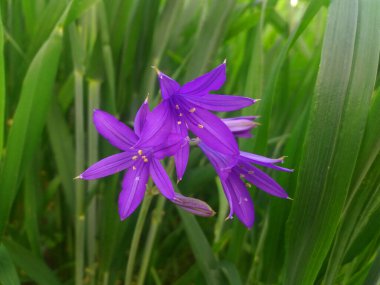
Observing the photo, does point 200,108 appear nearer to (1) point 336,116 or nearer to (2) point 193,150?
(1) point 336,116

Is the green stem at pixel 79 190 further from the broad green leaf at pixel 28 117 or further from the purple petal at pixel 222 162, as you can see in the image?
the purple petal at pixel 222 162

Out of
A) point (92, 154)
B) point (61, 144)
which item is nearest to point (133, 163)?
point (92, 154)

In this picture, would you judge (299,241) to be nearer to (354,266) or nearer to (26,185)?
(354,266)

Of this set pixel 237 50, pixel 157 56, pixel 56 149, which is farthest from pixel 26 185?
pixel 237 50

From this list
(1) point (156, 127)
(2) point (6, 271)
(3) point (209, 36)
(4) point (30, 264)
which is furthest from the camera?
(3) point (209, 36)

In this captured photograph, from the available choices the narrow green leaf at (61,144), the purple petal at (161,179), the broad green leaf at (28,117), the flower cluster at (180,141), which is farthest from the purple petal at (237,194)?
the narrow green leaf at (61,144)

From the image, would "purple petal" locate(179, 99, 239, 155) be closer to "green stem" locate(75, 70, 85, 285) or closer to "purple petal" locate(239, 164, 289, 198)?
"purple petal" locate(239, 164, 289, 198)

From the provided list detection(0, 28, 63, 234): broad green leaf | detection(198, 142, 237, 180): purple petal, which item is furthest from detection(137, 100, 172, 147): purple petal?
detection(0, 28, 63, 234): broad green leaf
